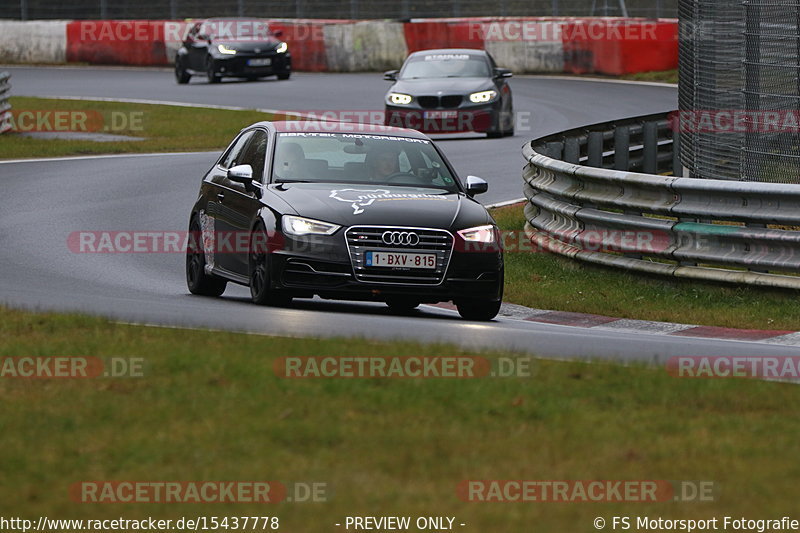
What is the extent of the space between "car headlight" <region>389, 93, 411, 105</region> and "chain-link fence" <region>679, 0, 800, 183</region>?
10.3 m

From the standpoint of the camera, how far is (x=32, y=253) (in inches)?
619

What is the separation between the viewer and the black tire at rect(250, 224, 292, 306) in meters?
11.6

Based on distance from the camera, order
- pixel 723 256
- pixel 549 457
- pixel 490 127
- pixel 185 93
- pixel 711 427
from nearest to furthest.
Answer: pixel 549 457 < pixel 711 427 < pixel 723 256 < pixel 490 127 < pixel 185 93

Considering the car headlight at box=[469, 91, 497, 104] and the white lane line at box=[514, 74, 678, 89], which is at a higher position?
the car headlight at box=[469, 91, 497, 104]

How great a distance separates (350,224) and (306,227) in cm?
31

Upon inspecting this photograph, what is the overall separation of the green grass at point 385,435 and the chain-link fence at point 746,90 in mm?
7853

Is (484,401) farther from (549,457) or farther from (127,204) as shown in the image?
(127,204)

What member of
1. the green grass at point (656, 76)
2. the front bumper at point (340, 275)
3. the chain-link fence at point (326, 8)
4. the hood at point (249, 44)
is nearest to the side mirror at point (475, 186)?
the front bumper at point (340, 275)

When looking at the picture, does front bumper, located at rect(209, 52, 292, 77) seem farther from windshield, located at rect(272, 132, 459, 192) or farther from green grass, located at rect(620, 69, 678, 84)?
windshield, located at rect(272, 132, 459, 192)

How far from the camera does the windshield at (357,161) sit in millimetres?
12531

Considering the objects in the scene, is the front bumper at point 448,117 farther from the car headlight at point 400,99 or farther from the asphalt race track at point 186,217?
the asphalt race track at point 186,217

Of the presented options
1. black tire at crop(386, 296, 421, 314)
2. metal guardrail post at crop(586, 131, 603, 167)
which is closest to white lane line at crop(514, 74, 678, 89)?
metal guardrail post at crop(586, 131, 603, 167)

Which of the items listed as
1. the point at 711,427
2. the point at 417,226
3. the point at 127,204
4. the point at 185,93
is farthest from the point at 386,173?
the point at 185,93

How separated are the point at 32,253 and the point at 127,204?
4.43m
